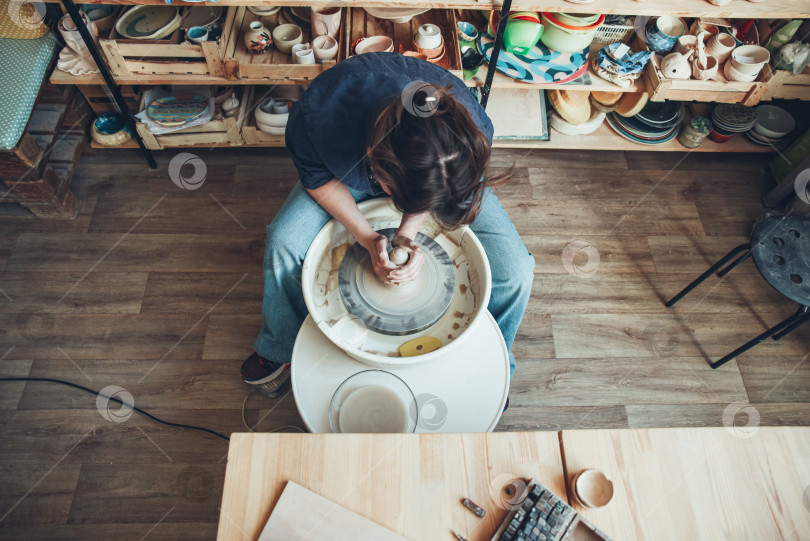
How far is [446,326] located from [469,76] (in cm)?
101

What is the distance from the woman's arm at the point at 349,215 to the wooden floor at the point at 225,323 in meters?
0.71

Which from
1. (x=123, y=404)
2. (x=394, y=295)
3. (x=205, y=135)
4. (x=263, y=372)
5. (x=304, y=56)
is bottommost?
(x=123, y=404)

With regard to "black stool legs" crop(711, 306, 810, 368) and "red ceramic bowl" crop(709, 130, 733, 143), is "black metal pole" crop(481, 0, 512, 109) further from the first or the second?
"black stool legs" crop(711, 306, 810, 368)

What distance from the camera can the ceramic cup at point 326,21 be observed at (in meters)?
1.71

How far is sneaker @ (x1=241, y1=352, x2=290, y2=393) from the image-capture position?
158cm

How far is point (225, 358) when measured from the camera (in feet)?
5.68

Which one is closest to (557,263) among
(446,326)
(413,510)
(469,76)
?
(469,76)

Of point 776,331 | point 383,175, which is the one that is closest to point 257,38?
point 383,175

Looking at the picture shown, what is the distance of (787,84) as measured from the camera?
1.83 meters

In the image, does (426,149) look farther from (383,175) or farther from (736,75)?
(736,75)

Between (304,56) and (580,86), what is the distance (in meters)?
0.98

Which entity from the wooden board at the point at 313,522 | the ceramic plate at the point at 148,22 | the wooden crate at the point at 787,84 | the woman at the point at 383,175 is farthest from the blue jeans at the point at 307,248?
Result: the wooden crate at the point at 787,84

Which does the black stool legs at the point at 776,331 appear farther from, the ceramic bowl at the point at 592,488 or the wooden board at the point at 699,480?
the ceramic bowl at the point at 592,488

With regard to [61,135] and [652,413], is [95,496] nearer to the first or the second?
[61,135]
